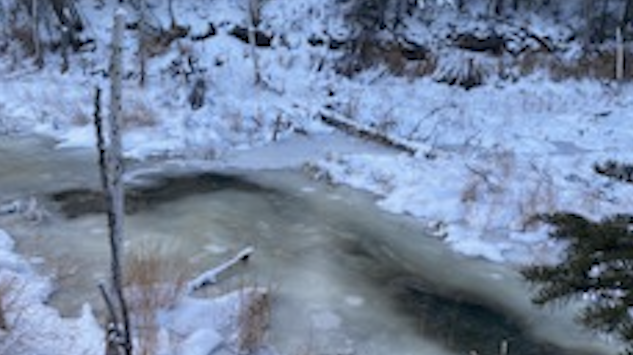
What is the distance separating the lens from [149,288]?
6555 millimetres

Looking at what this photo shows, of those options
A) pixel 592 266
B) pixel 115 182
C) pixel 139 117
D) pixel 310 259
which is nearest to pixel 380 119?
pixel 139 117

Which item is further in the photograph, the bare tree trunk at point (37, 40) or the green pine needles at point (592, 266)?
the bare tree trunk at point (37, 40)

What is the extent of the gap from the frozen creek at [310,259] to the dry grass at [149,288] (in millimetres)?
349

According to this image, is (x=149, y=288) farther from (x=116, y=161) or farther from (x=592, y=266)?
(x=592, y=266)

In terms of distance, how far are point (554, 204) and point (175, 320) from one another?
16.8ft

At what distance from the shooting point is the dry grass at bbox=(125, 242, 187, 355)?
579cm

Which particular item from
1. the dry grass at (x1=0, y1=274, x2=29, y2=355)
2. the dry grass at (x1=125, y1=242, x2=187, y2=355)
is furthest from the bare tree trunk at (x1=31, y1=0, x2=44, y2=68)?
the dry grass at (x1=0, y1=274, x2=29, y2=355)

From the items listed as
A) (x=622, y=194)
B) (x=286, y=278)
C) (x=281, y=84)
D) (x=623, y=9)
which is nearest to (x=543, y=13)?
(x=623, y=9)

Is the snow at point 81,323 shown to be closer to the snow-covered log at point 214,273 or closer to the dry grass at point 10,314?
the dry grass at point 10,314

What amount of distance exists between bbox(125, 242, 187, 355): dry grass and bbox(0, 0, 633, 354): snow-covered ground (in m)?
0.35

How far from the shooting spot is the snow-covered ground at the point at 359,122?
9.90 meters

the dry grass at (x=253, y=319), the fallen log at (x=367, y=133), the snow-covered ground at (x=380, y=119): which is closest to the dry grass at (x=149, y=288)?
the dry grass at (x=253, y=319)

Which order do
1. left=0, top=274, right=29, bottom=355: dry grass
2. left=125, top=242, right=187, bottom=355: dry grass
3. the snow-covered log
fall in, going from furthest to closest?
the snow-covered log → left=125, top=242, right=187, bottom=355: dry grass → left=0, top=274, right=29, bottom=355: dry grass

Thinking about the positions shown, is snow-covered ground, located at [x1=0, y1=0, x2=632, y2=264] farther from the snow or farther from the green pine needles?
the green pine needles
